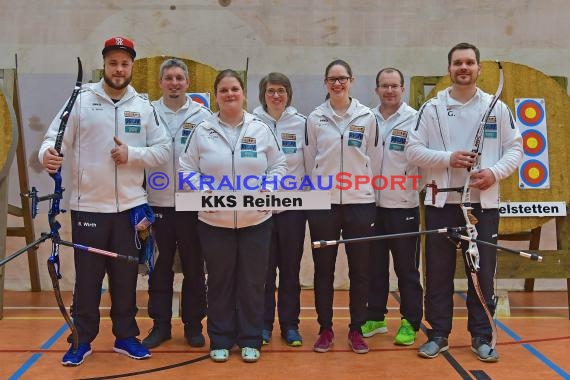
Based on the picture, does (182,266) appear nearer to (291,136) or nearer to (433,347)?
(291,136)

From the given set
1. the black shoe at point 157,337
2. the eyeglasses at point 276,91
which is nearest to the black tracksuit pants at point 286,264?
the black shoe at point 157,337

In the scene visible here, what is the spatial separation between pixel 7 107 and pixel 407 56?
3.85 m

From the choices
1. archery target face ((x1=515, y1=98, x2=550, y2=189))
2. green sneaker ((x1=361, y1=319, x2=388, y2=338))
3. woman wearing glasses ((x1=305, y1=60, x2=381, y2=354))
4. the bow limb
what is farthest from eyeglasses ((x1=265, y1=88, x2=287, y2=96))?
archery target face ((x1=515, y1=98, x2=550, y2=189))

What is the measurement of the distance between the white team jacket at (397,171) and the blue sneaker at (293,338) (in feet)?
3.51

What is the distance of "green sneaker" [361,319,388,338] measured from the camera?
4.39 m

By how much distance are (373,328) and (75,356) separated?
2055 millimetres

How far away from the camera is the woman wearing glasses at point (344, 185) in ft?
12.7

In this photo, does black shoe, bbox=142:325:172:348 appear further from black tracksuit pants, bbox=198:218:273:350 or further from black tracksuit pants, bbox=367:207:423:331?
black tracksuit pants, bbox=367:207:423:331

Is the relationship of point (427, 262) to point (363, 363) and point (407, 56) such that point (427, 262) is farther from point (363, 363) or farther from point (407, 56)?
point (407, 56)

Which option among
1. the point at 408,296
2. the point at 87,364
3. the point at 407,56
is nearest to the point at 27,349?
the point at 87,364

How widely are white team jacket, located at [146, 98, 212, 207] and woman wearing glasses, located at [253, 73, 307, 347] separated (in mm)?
482

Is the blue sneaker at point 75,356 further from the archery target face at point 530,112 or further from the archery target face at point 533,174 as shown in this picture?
the archery target face at point 530,112

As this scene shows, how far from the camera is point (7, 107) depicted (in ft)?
16.4

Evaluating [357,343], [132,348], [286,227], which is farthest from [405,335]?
[132,348]
